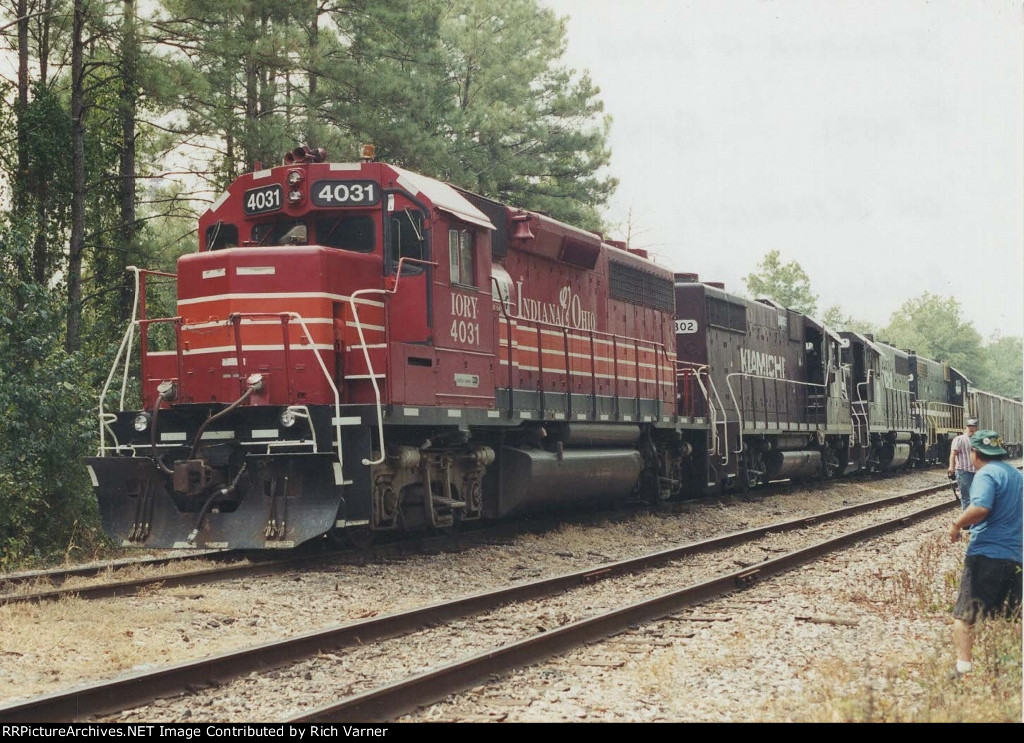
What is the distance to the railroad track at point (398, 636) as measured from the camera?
5.15 metres

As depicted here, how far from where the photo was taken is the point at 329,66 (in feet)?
67.3

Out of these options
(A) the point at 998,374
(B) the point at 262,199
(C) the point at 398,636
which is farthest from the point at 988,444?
(A) the point at 998,374

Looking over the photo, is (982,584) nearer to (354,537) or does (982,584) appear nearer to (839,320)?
(354,537)

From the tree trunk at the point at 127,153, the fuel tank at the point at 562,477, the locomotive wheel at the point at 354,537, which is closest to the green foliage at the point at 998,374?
the fuel tank at the point at 562,477

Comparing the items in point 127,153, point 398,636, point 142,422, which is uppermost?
point 127,153

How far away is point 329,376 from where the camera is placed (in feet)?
31.3

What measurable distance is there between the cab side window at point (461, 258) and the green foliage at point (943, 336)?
45984mm

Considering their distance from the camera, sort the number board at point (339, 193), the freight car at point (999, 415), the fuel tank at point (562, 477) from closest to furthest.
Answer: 1. the number board at point (339, 193)
2. the fuel tank at point (562, 477)
3. the freight car at point (999, 415)

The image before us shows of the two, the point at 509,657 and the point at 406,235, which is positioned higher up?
the point at 406,235

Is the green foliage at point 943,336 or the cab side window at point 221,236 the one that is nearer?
the cab side window at point 221,236

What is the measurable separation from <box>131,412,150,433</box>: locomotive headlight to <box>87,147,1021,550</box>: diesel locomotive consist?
0.01 meters

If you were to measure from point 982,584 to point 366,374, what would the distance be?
19.3 ft

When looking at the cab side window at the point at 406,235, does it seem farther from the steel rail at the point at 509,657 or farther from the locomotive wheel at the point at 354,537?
the steel rail at the point at 509,657

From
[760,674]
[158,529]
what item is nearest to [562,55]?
[158,529]
